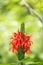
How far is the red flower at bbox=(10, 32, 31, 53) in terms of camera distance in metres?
2.99

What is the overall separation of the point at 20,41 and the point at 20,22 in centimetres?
17

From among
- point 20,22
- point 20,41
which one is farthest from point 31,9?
point 20,41

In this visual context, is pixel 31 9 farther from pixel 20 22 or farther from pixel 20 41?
pixel 20 41

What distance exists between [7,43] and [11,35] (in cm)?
8

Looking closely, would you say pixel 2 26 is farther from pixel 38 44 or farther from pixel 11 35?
pixel 38 44

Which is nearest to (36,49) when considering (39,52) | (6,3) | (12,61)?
(39,52)

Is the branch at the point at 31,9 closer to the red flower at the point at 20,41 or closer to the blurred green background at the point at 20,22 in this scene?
the blurred green background at the point at 20,22

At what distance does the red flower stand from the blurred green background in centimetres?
4

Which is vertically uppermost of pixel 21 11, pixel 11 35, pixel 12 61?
pixel 21 11

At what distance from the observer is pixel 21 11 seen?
9.93 feet

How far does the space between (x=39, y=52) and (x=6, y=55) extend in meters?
0.29

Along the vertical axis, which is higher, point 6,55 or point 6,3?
point 6,3

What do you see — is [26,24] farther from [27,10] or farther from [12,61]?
[12,61]

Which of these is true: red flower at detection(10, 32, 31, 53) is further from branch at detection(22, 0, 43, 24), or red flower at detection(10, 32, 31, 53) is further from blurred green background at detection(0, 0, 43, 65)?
branch at detection(22, 0, 43, 24)
